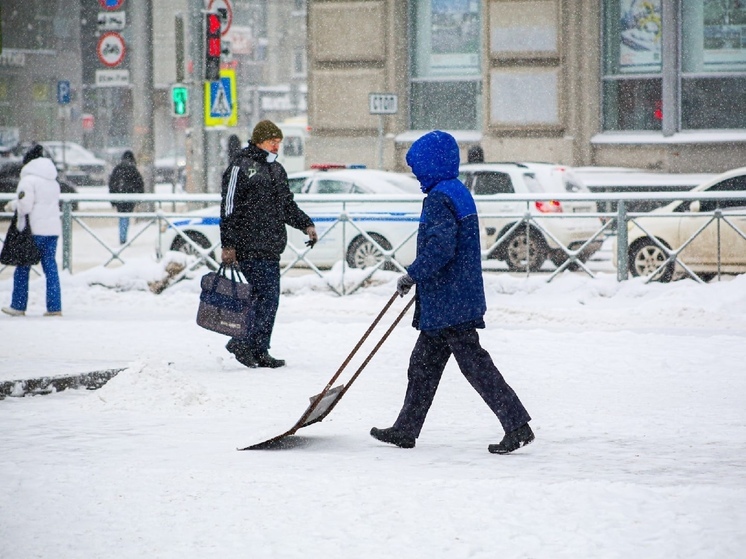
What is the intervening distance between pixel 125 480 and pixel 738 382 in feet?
15.5

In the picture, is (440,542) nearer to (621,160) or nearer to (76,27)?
(621,160)

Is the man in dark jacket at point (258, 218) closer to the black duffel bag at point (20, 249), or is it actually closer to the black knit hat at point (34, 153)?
the black duffel bag at point (20, 249)

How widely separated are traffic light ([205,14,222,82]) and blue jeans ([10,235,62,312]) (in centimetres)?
618

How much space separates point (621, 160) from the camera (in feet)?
82.2

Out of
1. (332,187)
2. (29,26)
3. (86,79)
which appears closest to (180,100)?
(332,187)

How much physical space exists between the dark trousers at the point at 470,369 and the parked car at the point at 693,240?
25.9ft

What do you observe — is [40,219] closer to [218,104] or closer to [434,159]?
[218,104]

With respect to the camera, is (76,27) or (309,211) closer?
(309,211)

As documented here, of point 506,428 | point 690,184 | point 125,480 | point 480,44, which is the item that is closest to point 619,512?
point 506,428

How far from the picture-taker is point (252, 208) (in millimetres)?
9758

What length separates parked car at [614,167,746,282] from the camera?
1436 centimetres

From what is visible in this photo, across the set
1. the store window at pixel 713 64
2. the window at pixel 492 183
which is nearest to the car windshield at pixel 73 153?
the store window at pixel 713 64

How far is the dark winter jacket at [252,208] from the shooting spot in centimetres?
971

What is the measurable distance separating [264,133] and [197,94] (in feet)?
Answer: 31.4
